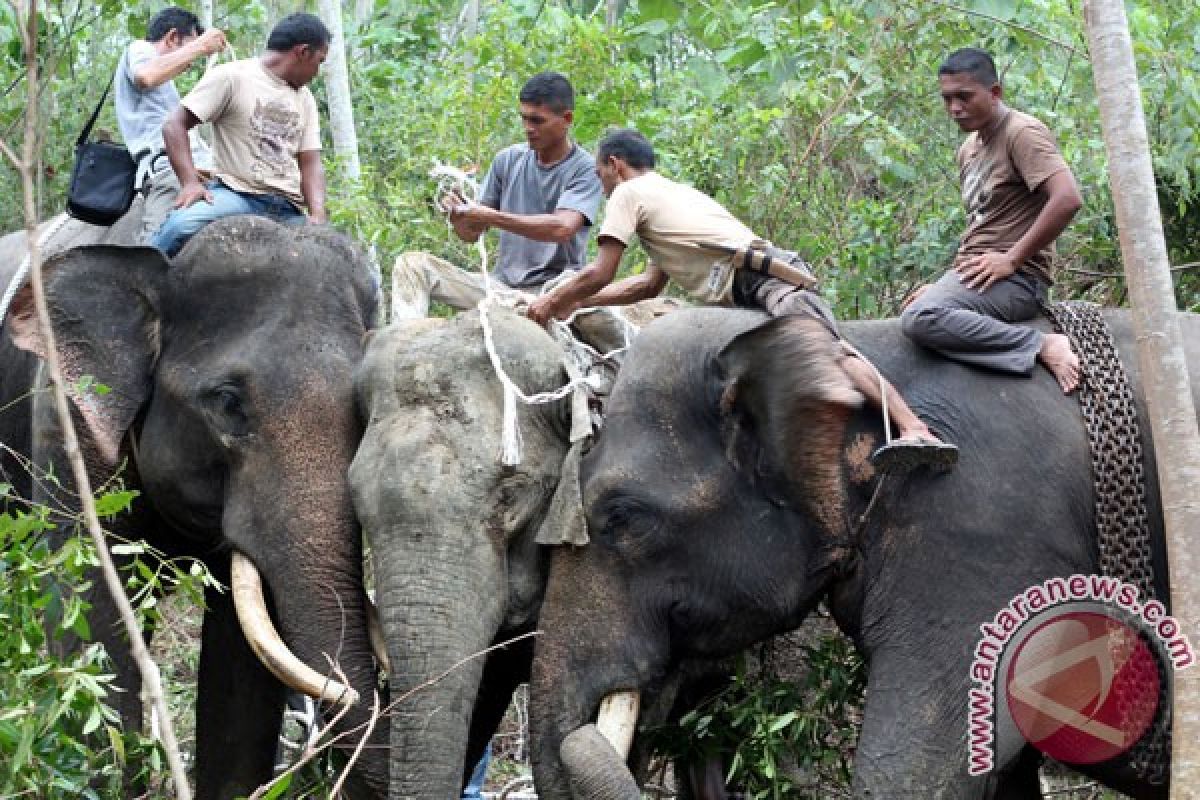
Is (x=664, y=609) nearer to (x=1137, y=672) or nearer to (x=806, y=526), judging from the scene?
(x=806, y=526)

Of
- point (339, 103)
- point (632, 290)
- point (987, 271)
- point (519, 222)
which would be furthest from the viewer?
point (339, 103)

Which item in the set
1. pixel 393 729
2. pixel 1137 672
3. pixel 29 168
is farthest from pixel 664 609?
pixel 29 168

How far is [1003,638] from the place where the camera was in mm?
6215

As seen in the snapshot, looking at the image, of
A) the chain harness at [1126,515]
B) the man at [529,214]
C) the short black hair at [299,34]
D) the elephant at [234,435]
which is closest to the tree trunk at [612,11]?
the man at [529,214]

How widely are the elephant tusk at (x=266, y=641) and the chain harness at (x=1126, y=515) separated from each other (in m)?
2.31

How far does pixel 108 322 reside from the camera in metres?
7.25

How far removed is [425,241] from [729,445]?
3.38 metres

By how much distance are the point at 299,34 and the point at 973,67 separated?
2507mm

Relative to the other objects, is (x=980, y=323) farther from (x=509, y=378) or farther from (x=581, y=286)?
(x=509, y=378)

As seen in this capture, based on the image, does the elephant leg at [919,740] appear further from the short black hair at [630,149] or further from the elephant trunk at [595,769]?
the short black hair at [630,149]

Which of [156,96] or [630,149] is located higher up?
[630,149]

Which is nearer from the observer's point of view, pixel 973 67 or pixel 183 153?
pixel 973 67

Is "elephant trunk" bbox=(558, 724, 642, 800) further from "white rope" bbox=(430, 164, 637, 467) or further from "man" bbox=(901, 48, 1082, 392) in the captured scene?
"man" bbox=(901, 48, 1082, 392)

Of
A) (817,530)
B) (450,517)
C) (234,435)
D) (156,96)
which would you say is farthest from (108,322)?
(817,530)
